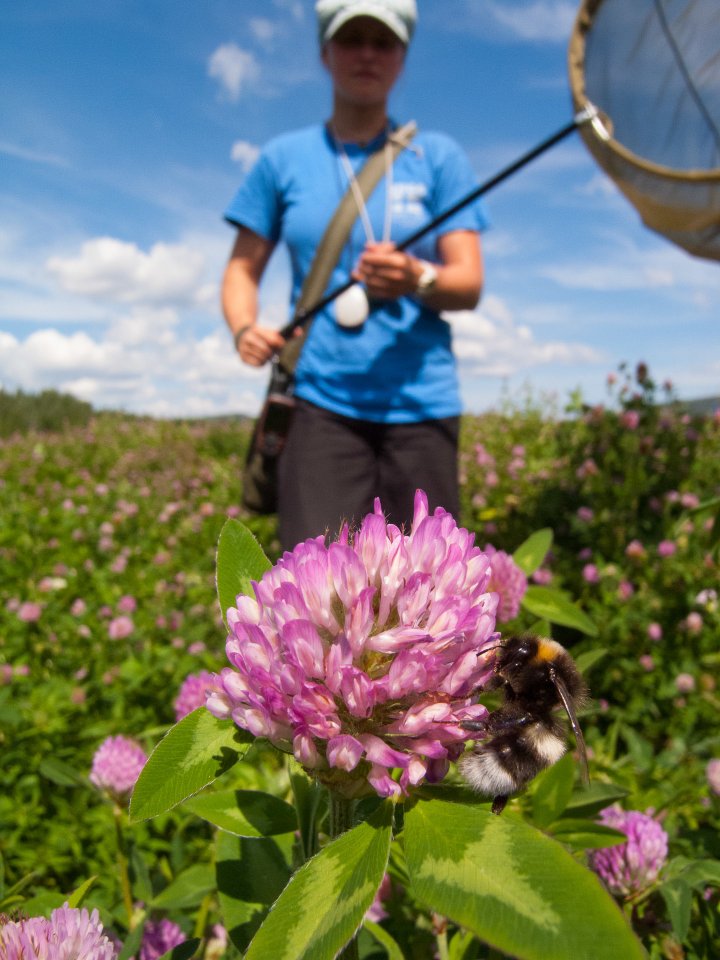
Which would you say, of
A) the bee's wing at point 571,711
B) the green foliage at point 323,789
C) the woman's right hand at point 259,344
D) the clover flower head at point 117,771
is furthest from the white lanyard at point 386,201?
the bee's wing at point 571,711

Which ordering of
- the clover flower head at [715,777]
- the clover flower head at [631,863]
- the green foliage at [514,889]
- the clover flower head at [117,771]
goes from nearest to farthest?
1. the green foliage at [514,889]
2. the clover flower head at [631,863]
3. the clover flower head at [117,771]
4. the clover flower head at [715,777]

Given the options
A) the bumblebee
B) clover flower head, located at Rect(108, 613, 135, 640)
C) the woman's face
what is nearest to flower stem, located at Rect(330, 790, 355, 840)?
the bumblebee

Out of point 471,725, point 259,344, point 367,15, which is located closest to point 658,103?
point 367,15

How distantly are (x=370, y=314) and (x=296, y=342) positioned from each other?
0.27m

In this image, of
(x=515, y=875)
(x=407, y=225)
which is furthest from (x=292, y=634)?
(x=407, y=225)

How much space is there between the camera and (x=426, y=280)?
7.30ft

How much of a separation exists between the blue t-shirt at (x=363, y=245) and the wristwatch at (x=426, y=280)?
13 cm

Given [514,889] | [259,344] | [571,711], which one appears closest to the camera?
[514,889]

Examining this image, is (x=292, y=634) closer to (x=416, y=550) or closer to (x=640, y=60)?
(x=416, y=550)

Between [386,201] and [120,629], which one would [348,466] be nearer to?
[386,201]

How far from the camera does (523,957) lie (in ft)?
1.44

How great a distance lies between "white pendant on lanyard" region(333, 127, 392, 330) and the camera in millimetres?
2326

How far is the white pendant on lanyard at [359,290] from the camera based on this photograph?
7.63 feet

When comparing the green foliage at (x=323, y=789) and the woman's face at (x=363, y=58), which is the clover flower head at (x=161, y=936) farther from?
the woman's face at (x=363, y=58)
